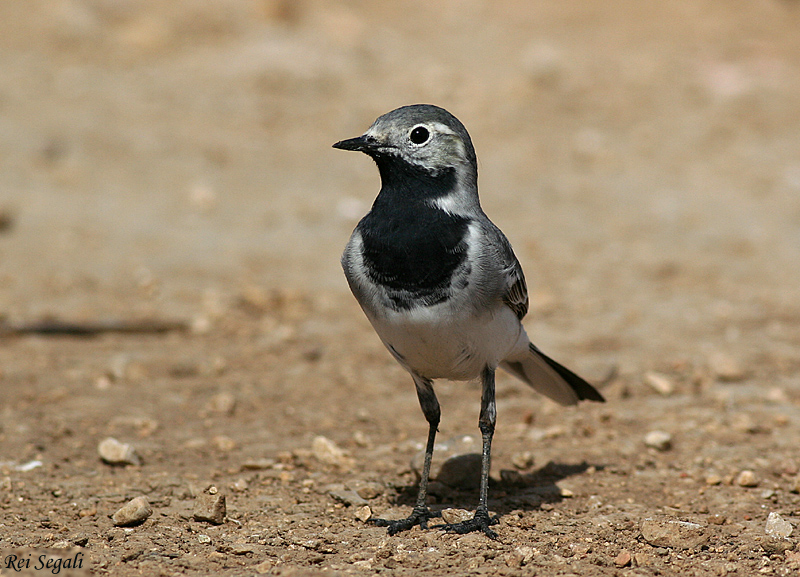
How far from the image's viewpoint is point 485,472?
5027 mm

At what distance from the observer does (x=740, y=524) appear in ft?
16.2

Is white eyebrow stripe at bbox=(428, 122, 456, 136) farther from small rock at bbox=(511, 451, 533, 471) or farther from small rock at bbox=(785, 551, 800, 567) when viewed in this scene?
small rock at bbox=(785, 551, 800, 567)

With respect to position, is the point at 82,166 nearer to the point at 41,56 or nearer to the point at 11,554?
the point at 41,56

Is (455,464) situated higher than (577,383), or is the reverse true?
(577,383)

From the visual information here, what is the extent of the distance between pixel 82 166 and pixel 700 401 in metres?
7.79

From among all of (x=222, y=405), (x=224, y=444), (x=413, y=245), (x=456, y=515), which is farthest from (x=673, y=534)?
(x=222, y=405)

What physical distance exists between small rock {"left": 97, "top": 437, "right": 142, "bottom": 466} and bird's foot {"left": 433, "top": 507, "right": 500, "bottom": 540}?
207 centimetres

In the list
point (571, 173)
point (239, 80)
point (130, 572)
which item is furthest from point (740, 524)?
point (239, 80)

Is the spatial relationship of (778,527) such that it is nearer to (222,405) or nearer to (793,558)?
(793,558)

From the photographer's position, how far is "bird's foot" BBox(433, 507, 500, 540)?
4.73 metres

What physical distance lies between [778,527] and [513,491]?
1523 mm

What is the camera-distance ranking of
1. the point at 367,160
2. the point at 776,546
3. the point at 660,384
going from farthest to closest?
the point at 367,160
the point at 660,384
the point at 776,546

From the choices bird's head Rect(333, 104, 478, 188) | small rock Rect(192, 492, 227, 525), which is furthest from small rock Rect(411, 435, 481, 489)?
bird's head Rect(333, 104, 478, 188)

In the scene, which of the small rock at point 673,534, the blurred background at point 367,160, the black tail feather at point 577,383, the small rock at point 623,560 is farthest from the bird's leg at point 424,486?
the blurred background at point 367,160
